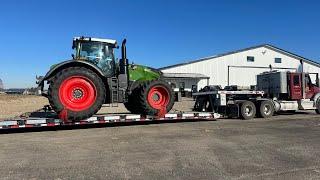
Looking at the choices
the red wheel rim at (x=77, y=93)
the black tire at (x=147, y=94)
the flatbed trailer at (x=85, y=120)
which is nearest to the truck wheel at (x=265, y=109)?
the flatbed trailer at (x=85, y=120)

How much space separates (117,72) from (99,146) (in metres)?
5.14

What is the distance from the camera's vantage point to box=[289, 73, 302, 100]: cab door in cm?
2300

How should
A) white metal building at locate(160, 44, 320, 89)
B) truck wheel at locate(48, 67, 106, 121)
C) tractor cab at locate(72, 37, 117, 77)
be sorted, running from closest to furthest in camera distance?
truck wheel at locate(48, 67, 106, 121) → tractor cab at locate(72, 37, 117, 77) → white metal building at locate(160, 44, 320, 89)

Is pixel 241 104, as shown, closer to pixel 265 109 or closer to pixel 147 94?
pixel 265 109

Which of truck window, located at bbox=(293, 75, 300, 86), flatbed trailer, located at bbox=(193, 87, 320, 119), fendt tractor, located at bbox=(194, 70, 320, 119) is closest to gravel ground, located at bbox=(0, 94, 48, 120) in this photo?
flatbed trailer, located at bbox=(193, 87, 320, 119)

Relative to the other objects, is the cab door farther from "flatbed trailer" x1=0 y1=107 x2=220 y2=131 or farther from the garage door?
the garage door

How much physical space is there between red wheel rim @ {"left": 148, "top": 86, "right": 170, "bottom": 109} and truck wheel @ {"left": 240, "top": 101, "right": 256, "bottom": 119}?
17.7 feet

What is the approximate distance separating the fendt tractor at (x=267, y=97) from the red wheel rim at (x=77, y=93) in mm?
7712

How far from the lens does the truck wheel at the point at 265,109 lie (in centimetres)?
2141

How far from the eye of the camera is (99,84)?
1540 cm

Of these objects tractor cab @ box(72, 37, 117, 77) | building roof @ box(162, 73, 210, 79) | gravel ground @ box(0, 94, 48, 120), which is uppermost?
building roof @ box(162, 73, 210, 79)

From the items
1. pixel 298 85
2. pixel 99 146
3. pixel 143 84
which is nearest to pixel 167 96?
pixel 143 84

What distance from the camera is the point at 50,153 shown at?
35.1 ft

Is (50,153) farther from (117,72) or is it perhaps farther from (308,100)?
(308,100)
